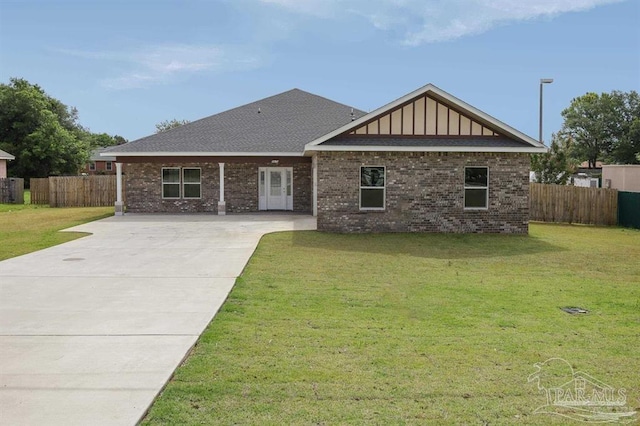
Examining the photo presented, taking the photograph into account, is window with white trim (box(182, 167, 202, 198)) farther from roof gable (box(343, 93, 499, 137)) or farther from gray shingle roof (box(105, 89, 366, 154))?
roof gable (box(343, 93, 499, 137))

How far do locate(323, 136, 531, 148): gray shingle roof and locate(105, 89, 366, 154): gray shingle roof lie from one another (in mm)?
6516

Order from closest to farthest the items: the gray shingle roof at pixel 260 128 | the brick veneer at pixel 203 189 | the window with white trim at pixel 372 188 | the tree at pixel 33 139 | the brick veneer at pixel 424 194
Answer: the brick veneer at pixel 424 194 → the window with white trim at pixel 372 188 → the gray shingle roof at pixel 260 128 → the brick veneer at pixel 203 189 → the tree at pixel 33 139

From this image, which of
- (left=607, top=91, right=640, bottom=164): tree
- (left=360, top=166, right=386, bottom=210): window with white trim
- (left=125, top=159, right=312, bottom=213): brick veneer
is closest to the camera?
(left=360, top=166, right=386, bottom=210): window with white trim

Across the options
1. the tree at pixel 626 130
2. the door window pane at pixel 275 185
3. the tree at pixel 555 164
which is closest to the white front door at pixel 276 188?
the door window pane at pixel 275 185

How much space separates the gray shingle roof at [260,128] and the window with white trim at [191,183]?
1.43 m

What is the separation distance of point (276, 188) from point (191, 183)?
12.9 ft

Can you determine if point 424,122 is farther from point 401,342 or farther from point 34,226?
point 34,226

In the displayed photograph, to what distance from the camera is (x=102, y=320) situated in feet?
24.8

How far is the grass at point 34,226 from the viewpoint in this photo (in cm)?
1512

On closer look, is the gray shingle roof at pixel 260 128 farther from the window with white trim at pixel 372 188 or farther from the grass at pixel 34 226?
the window with white trim at pixel 372 188

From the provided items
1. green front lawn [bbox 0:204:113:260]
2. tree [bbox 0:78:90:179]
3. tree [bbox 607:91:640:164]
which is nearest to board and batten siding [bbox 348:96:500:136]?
green front lawn [bbox 0:204:113:260]

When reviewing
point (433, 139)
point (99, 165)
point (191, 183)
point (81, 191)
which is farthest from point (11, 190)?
point (99, 165)

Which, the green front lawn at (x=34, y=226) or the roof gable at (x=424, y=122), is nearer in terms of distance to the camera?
the green front lawn at (x=34, y=226)

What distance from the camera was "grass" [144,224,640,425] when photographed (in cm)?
473
